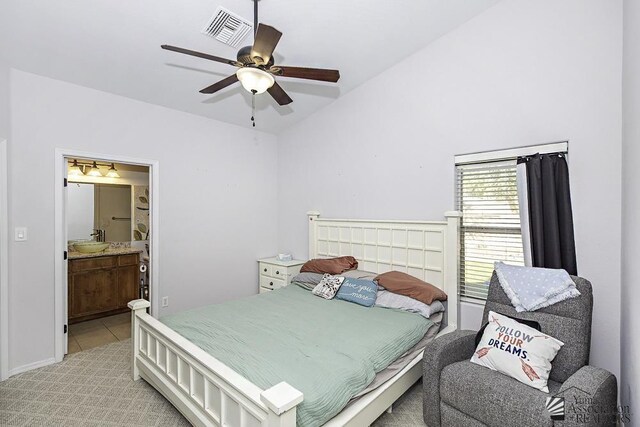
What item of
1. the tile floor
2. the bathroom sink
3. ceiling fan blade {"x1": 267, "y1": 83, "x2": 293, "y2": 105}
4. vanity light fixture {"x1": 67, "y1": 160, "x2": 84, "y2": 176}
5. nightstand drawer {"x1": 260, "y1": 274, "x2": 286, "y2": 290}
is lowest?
the tile floor

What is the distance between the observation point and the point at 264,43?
6.08 feet

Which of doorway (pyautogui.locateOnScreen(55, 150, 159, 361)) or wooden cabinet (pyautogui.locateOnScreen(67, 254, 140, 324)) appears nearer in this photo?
doorway (pyautogui.locateOnScreen(55, 150, 159, 361))

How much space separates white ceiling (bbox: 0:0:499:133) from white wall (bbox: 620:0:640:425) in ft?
4.37

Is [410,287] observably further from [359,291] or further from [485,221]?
[485,221]

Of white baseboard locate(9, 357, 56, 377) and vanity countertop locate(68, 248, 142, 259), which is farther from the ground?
vanity countertop locate(68, 248, 142, 259)

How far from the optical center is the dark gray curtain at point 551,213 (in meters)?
2.37

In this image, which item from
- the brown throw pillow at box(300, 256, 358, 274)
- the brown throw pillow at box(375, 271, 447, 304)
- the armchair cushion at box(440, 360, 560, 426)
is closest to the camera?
the armchair cushion at box(440, 360, 560, 426)

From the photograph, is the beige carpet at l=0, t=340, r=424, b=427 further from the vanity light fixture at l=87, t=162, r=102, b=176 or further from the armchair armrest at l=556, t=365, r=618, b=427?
the vanity light fixture at l=87, t=162, r=102, b=176

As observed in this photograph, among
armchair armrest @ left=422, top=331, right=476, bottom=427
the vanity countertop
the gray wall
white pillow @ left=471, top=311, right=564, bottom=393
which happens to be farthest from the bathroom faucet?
white pillow @ left=471, top=311, right=564, bottom=393

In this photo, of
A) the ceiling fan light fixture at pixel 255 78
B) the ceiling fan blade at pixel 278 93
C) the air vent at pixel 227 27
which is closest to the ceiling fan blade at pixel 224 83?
the ceiling fan light fixture at pixel 255 78

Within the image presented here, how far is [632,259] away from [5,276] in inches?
182

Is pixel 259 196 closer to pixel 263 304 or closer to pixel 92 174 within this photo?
pixel 263 304

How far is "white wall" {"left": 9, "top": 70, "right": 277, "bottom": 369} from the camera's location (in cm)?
281

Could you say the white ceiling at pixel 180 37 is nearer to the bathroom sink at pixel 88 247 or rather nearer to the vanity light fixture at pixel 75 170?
the vanity light fixture at pixel 75 170
